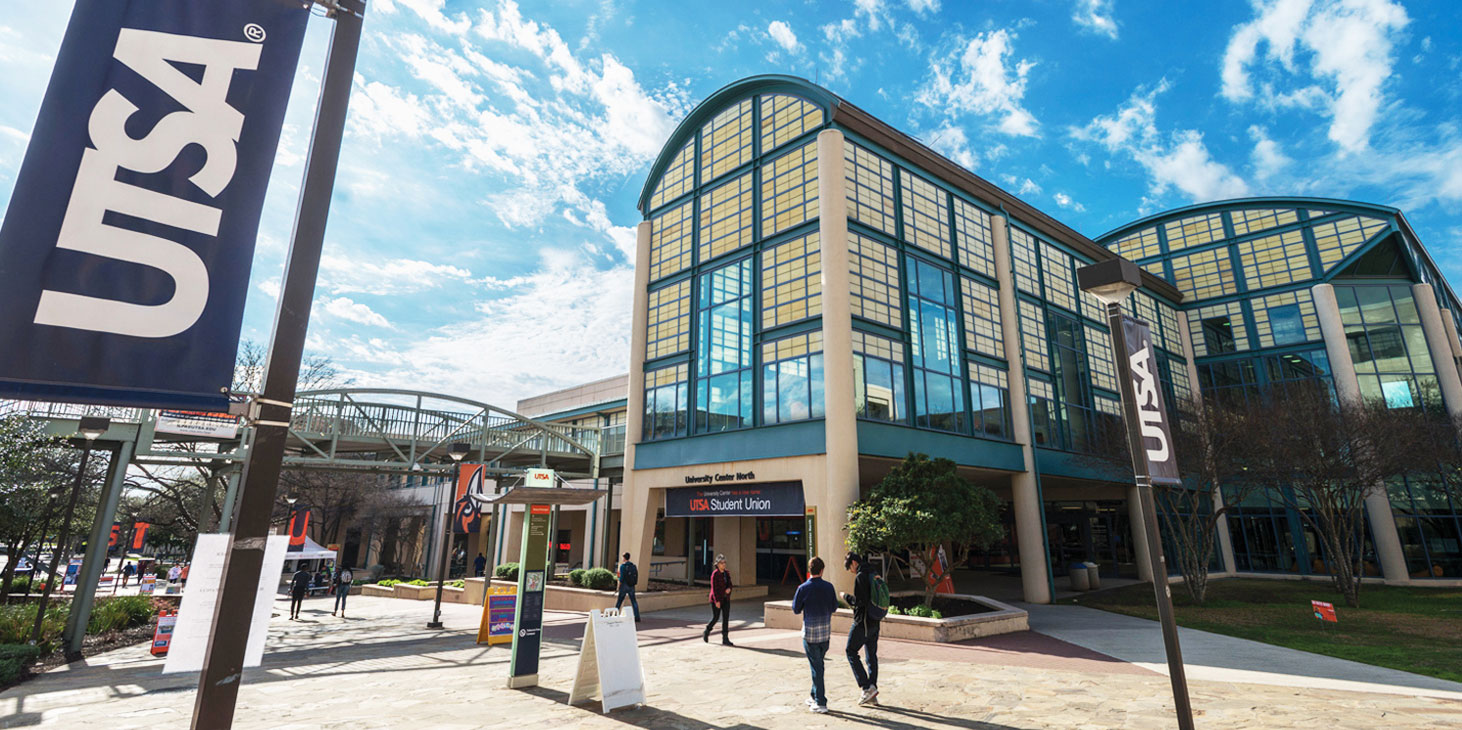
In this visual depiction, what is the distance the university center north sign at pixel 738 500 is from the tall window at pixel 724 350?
6.87 ft

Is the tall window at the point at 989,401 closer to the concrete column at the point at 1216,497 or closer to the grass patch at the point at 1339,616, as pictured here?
the grass patch at the point at 1339,616

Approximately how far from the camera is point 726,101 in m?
25.6

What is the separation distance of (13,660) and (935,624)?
16.2m

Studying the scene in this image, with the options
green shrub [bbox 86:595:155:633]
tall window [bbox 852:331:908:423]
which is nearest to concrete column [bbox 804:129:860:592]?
tall window [bbox 852:331:908:423]

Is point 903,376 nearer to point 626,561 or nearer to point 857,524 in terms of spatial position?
point 857,524

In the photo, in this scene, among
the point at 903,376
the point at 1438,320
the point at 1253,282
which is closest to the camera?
the point at 903,376

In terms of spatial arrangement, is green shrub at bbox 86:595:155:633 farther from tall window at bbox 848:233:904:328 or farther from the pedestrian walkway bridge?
tall window at bbox 848:233:904:328

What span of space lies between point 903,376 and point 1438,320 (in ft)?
99.4

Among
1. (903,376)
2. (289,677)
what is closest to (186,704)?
(289,677)

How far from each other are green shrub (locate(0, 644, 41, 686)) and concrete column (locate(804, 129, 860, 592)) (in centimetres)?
1584

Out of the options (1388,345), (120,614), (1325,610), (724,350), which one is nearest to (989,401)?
(724,350)

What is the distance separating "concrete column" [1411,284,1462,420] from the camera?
97.9ft

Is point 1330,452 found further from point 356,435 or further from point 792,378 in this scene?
point 356,435

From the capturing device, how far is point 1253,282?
3431cm
